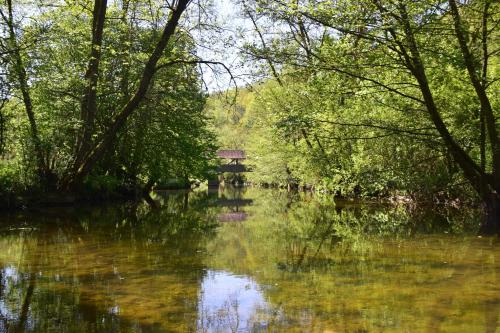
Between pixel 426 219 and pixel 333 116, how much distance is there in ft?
23.2

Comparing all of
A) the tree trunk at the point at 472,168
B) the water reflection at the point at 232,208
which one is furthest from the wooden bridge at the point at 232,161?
the tree trunk at the point at 472,168

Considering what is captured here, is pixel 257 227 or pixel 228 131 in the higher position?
pixel 228 131

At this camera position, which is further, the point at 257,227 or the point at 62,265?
the point at 257,227

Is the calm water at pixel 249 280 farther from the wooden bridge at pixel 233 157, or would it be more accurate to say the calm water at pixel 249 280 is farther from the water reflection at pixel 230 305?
the wooden bridge at pixel 233 157

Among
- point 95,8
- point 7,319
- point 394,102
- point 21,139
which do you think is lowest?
point 7,319

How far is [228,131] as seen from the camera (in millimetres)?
90625

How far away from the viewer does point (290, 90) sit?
2273 centimetres

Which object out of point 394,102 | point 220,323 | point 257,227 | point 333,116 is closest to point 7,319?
point 220,323

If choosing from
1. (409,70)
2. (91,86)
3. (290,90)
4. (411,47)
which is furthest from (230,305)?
(290,90)

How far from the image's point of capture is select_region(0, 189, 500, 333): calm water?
216 inches

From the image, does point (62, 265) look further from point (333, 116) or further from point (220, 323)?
point (333, 116)

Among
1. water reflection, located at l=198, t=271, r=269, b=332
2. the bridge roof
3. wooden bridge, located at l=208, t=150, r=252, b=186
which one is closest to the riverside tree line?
water reflection, located at l=198, t=271, r=269, b=332

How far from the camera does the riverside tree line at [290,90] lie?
38.7 ft

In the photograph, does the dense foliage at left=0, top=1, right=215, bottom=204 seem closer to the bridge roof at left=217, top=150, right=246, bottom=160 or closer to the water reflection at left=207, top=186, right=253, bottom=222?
the water reflection at left=207, top=186, right=253, bottom=222
